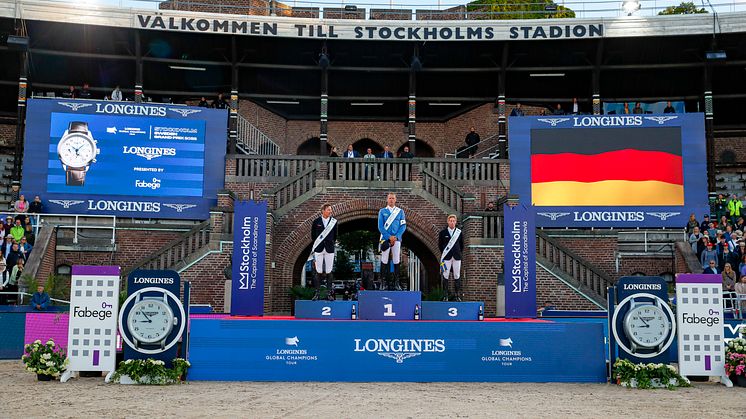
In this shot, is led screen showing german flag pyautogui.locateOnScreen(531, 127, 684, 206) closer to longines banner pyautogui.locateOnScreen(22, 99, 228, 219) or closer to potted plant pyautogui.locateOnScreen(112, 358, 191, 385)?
longines banner pyautogui.locateOnScreen(22, 99, 228, 219)

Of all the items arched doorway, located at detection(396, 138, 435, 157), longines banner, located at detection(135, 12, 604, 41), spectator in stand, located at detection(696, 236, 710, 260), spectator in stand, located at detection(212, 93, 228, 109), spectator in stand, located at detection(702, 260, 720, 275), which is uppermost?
longines banner, located at detection(135, 12, 604, 41)

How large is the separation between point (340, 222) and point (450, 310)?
30.8 ft

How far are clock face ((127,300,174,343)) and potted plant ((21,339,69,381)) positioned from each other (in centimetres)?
120

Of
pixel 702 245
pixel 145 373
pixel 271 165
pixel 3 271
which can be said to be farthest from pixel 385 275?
pixel 702 245

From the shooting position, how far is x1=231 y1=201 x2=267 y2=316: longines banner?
57.8 ft

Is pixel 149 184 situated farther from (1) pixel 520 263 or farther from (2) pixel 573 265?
(2) pixel 573 265

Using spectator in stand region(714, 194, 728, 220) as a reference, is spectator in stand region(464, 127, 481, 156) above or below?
above

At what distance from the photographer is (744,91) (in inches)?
1126

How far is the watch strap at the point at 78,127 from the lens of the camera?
2416 centimetres

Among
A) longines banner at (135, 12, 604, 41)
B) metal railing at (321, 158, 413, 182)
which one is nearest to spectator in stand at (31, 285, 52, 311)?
→ metal railing at (321, 158, 413, 182)

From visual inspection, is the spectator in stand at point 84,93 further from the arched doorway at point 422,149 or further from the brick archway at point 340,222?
the arched doorway at point 422,149

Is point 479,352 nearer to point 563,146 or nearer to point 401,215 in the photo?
point 401,215

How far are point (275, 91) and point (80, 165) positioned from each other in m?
8.18

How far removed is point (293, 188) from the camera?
2244 cm
